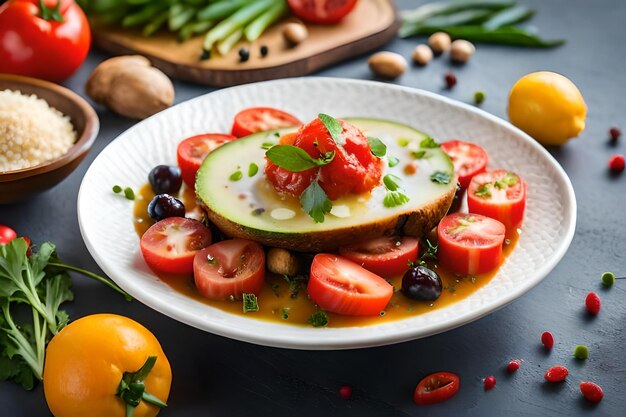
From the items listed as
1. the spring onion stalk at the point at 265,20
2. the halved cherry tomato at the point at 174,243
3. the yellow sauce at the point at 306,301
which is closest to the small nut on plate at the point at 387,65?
the spring onion stalk at the point at 265,20

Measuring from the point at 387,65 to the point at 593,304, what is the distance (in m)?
2.36

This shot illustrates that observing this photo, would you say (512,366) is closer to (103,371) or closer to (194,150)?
(103,371)

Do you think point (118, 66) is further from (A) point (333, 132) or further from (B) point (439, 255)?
(B) point (439, 255)

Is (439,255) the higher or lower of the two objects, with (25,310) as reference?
higher

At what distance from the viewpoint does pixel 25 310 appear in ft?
11.1

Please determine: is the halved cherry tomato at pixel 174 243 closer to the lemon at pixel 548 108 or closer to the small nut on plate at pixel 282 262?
the small nut on plate at pixel 282 262

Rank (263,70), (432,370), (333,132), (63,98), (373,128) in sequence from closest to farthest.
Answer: (432,370) → (333,132) → (373,128) → (63,98) → (263,70)

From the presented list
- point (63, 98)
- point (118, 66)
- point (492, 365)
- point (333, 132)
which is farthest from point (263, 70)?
point (492, 365)

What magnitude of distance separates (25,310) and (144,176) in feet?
2.94

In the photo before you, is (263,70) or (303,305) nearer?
(303,305)

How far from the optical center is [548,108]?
438 cm

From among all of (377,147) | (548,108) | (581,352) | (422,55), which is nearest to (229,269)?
(377,147)

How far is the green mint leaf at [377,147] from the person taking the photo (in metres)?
3.50

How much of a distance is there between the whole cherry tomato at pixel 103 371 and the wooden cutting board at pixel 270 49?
268 cm
